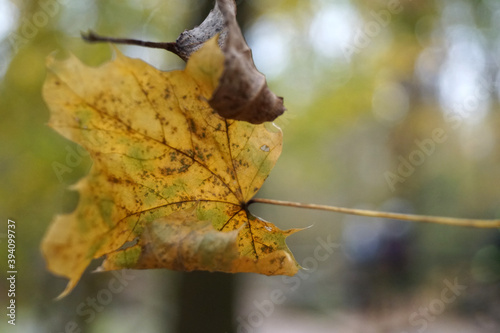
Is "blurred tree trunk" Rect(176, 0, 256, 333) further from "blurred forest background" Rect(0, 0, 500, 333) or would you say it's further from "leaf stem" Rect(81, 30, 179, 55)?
"leaf stem" Rect(81, 30, 179, 55)

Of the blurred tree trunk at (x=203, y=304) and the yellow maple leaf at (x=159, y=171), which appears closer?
the yellow maple leaf at (x=159, y=171)

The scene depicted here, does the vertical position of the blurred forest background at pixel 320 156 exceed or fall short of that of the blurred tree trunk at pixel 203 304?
it exceeds it

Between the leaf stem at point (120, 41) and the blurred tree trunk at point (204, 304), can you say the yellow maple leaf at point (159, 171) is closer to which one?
the leaf stem at point (120, 41)

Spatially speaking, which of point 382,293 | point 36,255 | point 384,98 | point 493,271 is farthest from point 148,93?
point 384,98

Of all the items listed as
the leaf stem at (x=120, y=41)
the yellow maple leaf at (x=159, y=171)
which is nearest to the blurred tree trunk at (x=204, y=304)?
the yellow maple leaf at (x=159, y=171)

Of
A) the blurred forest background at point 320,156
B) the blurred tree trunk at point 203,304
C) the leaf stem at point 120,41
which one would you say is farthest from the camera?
the blurred forest background at point 320,156

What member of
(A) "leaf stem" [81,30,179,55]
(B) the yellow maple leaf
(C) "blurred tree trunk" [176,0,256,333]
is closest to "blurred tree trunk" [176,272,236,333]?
(C) "blurred tree trunk" [176,0,256,333]

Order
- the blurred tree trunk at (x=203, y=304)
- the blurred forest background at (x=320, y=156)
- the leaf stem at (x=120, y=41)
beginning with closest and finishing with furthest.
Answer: the leaf stem at (x=120, y=41) < the blurred tree trunk at (x=203, y=304) < the blurred forest background at (x=320, y=156)

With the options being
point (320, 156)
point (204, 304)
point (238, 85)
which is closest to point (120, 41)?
point (238, 85)

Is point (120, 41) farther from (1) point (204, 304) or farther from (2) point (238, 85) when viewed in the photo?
(1) point (204, 304)
